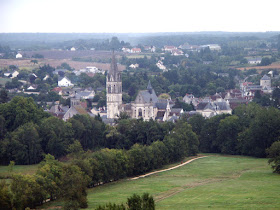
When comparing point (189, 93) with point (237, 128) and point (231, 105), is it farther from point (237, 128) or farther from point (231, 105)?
point (237, 128)

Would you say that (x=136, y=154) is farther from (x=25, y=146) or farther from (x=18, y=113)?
(x=18, y=113)

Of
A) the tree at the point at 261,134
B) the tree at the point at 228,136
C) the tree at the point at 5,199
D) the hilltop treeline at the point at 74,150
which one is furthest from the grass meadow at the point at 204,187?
the tree at the point at 228,136

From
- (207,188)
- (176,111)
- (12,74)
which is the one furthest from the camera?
(12,74)

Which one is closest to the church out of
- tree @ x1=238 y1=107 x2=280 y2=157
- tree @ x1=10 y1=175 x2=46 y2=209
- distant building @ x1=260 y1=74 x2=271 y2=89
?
tree @ x1=238 y1=107 x2=280 y2=157

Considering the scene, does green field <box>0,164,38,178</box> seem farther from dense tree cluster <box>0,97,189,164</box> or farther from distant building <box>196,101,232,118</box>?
distant building <box>196,101,232,118</box>

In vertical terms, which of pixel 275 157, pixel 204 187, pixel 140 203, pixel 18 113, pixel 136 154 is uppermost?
pixel 140 203

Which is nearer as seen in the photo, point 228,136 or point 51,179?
point 51,179

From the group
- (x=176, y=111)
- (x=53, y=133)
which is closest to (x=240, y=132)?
(x=53, y=133)
